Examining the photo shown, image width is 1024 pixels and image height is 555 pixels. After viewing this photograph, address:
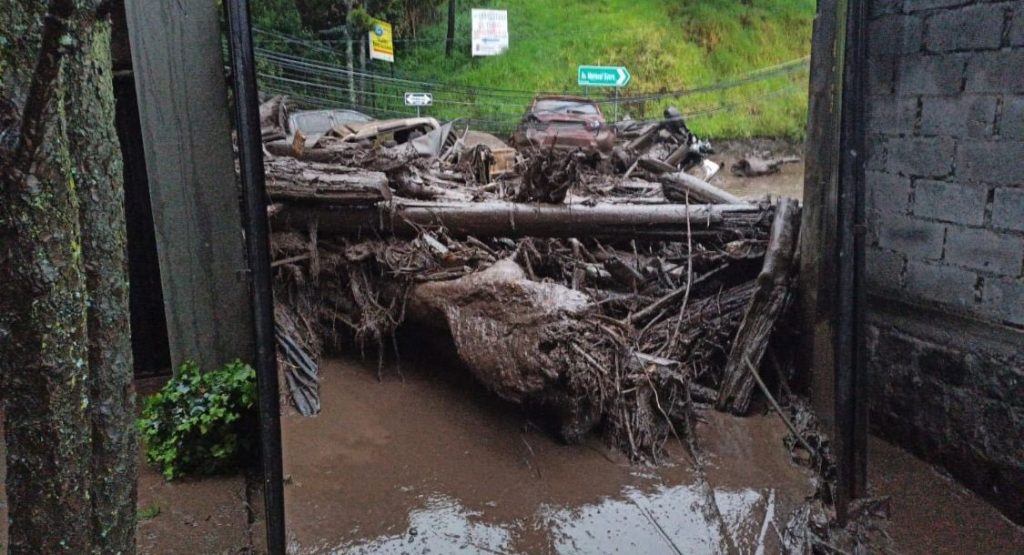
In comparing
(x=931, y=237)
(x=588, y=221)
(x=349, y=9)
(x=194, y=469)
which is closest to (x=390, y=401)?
(x=194, y=469)

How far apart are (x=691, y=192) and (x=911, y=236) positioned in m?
1.95

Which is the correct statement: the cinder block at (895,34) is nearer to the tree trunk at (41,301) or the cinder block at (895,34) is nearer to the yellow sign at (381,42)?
the tree trunk at (41,301)

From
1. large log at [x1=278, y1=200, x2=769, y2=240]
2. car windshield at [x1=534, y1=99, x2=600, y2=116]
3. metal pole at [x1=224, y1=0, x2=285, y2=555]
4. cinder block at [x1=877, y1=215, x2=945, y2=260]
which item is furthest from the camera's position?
car windshield at [x1=534, y1=99, x2=600, y2=116]

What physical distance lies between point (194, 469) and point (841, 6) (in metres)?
3.86

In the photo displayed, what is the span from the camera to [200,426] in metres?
3.27

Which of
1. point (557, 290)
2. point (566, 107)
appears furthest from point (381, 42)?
point (557, 290)

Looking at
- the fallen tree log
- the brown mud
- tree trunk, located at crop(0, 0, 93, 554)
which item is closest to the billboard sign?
the brown mud

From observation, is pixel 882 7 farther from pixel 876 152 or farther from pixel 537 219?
pixel 537 219

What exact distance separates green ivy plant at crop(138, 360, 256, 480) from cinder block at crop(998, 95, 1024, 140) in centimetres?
393

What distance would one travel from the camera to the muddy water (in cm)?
338

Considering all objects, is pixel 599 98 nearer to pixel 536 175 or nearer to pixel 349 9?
pixel 349 9

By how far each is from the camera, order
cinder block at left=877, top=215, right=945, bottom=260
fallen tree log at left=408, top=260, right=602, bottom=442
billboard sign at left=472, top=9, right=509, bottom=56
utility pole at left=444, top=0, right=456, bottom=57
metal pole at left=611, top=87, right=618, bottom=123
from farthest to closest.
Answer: metal pole at left=611, top=87, right=618, bottom=123, billboard sign at left=472, top=9, right=509, bottom=56, utility pole at left=444, top=0, right=456, bottom=57, fallen tree log at left=408, top=260, right=602, bottom=442, cinder block at left=877, top=215, right=945, bottom=260

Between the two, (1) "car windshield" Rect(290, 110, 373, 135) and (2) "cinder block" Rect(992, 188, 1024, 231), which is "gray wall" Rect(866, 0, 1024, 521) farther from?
(1) "car windshield" Rect(290, 110, 373, 135)

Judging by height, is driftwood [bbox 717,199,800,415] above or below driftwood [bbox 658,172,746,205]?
below
